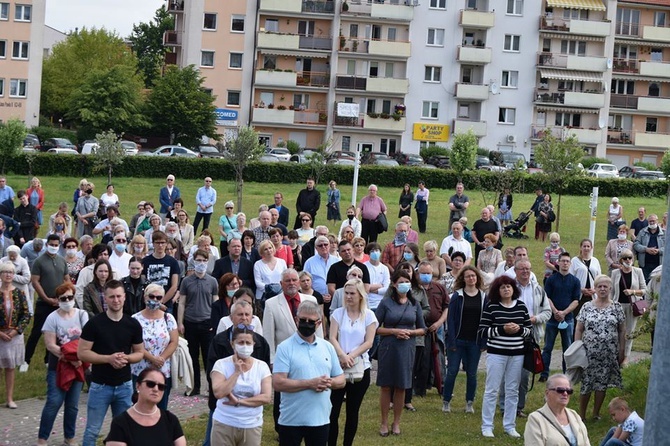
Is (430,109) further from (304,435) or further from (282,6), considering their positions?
(304,435)

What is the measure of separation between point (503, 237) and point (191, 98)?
39513mm

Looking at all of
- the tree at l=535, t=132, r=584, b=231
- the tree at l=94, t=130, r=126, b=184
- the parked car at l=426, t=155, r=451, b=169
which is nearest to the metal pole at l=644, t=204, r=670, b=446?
the tree at l=535, t=132, r=584, b=231

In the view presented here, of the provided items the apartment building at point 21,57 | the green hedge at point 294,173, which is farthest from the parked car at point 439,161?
the apartment building at point 21,57

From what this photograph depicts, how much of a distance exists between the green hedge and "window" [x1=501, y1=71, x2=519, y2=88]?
86.9ft

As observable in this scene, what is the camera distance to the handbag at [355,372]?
11.8 m

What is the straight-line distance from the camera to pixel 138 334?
36.9 ft

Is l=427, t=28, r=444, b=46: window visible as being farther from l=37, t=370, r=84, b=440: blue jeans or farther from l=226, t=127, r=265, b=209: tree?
l=37, t=370, r=84, b=440: blue jeans

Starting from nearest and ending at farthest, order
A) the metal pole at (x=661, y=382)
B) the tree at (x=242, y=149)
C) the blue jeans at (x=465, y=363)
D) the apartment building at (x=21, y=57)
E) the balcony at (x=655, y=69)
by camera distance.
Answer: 1. the metal pole at (x=661, y=382)
2. the blue jeans at (x=465, y=363)
3. the tree at (x=242, y=149)
4. the apartment building at (x=21, y=57)
5. the balcony at (x=655, y=69)

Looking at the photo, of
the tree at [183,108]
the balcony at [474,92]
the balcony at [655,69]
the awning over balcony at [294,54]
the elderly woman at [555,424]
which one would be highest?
the balcony at [655,69]

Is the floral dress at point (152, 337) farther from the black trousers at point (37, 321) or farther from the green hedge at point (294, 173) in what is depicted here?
the green hedge at point (294, 173)

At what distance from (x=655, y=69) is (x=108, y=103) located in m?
38.5

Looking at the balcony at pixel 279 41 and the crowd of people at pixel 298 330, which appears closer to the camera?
the crowd of people at pixel 298 330

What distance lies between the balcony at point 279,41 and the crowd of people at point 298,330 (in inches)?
2228

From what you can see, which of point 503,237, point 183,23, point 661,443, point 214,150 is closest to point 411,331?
point 661,443
